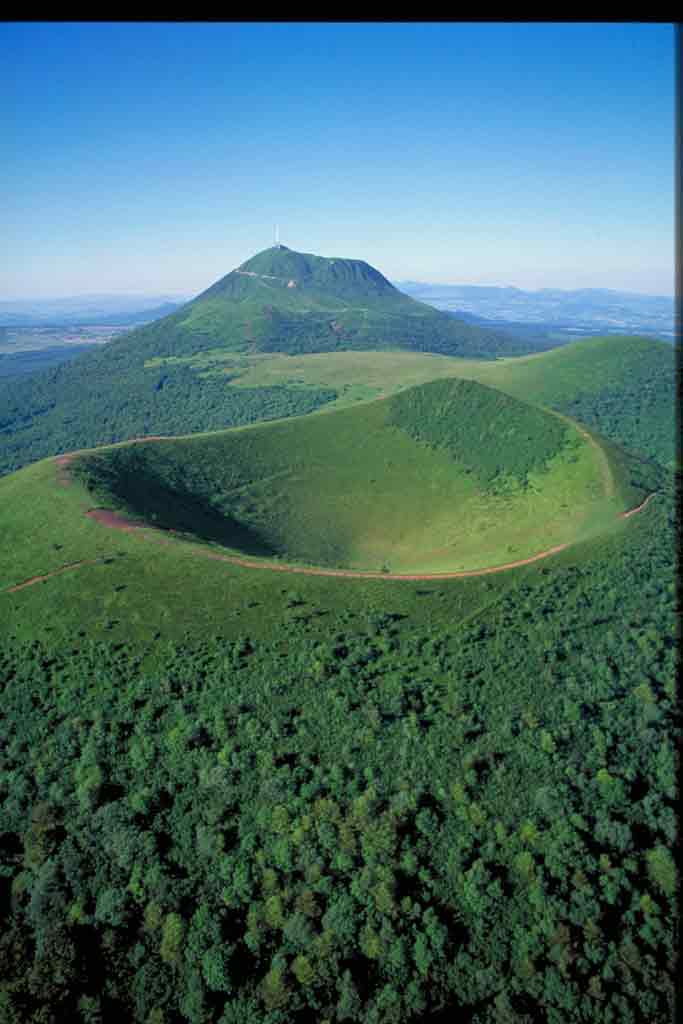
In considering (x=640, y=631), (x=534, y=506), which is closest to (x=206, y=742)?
(x=640, y=631)

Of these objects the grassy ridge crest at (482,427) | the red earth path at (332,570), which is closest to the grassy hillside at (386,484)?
the grassy ridge crest at (482,427)

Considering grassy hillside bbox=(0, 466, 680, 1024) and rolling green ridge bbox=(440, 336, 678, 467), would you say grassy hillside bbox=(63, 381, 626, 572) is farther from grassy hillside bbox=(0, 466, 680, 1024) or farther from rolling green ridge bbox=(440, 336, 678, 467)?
rolling green ridge bbox=(440, 336, 678, 467)

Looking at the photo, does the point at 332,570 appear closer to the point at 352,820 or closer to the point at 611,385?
the point at 352,820

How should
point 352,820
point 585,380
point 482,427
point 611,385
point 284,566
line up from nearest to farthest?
point 352,820 < point 284,566 < point 482,427 < point 611,385 < point 585,380

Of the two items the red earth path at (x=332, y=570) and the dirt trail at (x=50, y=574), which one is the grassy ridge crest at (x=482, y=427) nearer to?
the red earth path at (x=332, y=570)

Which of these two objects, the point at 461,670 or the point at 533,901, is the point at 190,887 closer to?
the point at 533,901

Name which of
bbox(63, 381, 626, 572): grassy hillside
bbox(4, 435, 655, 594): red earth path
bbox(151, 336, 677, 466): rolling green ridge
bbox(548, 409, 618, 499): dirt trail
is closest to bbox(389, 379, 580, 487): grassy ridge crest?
bbox(63, 381, 626, 572): grassy hillside

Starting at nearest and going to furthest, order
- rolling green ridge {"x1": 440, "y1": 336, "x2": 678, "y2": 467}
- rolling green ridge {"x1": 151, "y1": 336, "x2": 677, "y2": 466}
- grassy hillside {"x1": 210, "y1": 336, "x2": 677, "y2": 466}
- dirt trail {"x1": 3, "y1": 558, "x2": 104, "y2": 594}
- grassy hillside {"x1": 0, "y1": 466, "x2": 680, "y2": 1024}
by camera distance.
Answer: grassy hillside {"x1": 0, "y1": 466, "x2": 680, "y2": 1024}, dirt trail {"x1": 3, "y1": 558, "x2": 104, "y2": 594}, rolling green ridge {"x1": 440, "y1": 336, "x2": 678, "y2": 467}, grassy hillside {"x1": 210, "y1": 336, "x2": 677, "y2": 466}, rolling green ridge {"x1": 151, "y1": 336, "x2": 677, "y2": 466}

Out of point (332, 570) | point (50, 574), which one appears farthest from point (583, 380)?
point (50, 574)

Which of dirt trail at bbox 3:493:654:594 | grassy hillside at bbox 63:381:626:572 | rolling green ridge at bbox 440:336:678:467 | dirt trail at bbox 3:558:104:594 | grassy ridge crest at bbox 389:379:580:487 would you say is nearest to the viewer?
dirt trail at bbox 3:558:104:594

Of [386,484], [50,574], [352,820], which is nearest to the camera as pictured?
[352,820]

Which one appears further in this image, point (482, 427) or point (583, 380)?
point (583, 380)
